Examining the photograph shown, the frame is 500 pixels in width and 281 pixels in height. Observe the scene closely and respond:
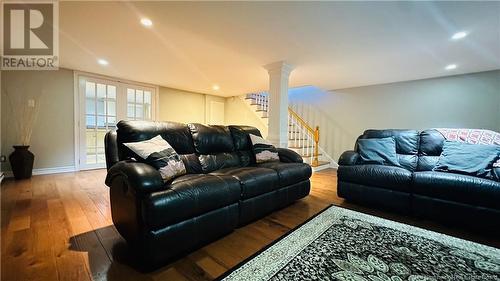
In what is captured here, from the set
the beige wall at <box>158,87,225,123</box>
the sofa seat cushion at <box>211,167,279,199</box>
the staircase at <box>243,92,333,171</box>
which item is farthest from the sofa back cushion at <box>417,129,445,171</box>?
the beige wall at <box>158,87,225,123</box>

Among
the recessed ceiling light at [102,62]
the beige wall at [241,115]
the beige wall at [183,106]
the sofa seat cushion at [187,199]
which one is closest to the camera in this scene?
the sofa seat cushion at [187,199]

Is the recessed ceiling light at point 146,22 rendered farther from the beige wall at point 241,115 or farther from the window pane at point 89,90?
the beige wall at point 241,115

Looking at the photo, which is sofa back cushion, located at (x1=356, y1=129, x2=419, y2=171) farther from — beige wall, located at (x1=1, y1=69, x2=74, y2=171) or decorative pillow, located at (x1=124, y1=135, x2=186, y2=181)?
beige wall, located at (x1=1, y1=69, x2=74, y2=171)

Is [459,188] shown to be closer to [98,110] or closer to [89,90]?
[98,110]

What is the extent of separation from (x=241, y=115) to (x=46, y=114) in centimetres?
448

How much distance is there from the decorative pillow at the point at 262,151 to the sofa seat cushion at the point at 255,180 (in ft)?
1.51

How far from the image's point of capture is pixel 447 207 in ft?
6.78

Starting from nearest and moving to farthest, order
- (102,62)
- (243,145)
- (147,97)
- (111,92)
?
(243,145), (102,62), (111,92), (147,97)

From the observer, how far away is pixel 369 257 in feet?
4.90

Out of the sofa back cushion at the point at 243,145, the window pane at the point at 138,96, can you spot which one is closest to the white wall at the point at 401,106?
the sofa back cushion at the point at 243,145

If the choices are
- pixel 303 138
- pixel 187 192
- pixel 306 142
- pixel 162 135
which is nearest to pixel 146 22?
pixel 162 135

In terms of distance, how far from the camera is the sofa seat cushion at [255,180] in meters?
1.92

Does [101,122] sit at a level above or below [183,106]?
below

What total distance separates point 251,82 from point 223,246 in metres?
3.92
